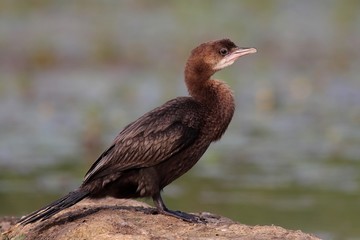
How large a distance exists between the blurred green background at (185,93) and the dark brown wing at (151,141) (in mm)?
2281

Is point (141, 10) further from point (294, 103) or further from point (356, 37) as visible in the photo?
point (294, 103)

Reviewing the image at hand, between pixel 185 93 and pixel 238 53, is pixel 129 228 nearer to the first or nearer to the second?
pixel 238 53

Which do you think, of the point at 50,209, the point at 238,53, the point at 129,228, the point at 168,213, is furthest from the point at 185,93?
the point at 129,228

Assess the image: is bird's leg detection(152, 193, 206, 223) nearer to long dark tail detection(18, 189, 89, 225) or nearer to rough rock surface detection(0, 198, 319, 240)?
rough rock surface detection(0, 198, 319, 240)

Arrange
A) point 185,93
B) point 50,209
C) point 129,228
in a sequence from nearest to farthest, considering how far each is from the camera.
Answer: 1. point 129,228
2. point 50,209
3. point 185,93

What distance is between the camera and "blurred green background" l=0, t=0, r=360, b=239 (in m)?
12.2

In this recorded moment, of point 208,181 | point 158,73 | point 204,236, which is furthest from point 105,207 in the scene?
point 158,73

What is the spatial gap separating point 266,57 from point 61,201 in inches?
387

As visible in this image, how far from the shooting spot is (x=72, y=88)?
1680 centimetres

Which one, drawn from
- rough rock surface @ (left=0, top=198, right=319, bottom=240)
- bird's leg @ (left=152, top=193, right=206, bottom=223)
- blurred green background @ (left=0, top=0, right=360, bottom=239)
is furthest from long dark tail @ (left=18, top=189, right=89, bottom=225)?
blurred green background @ (left=0, top=0, right=360, bottom=239)

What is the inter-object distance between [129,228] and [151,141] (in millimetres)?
676

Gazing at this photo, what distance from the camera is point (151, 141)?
8742 millimetres

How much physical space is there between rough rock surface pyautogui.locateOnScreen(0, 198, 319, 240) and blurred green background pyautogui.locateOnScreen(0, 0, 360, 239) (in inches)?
84.1

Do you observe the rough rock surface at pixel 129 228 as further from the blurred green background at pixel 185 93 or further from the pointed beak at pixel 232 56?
the blurred green background at pixel 185 93
